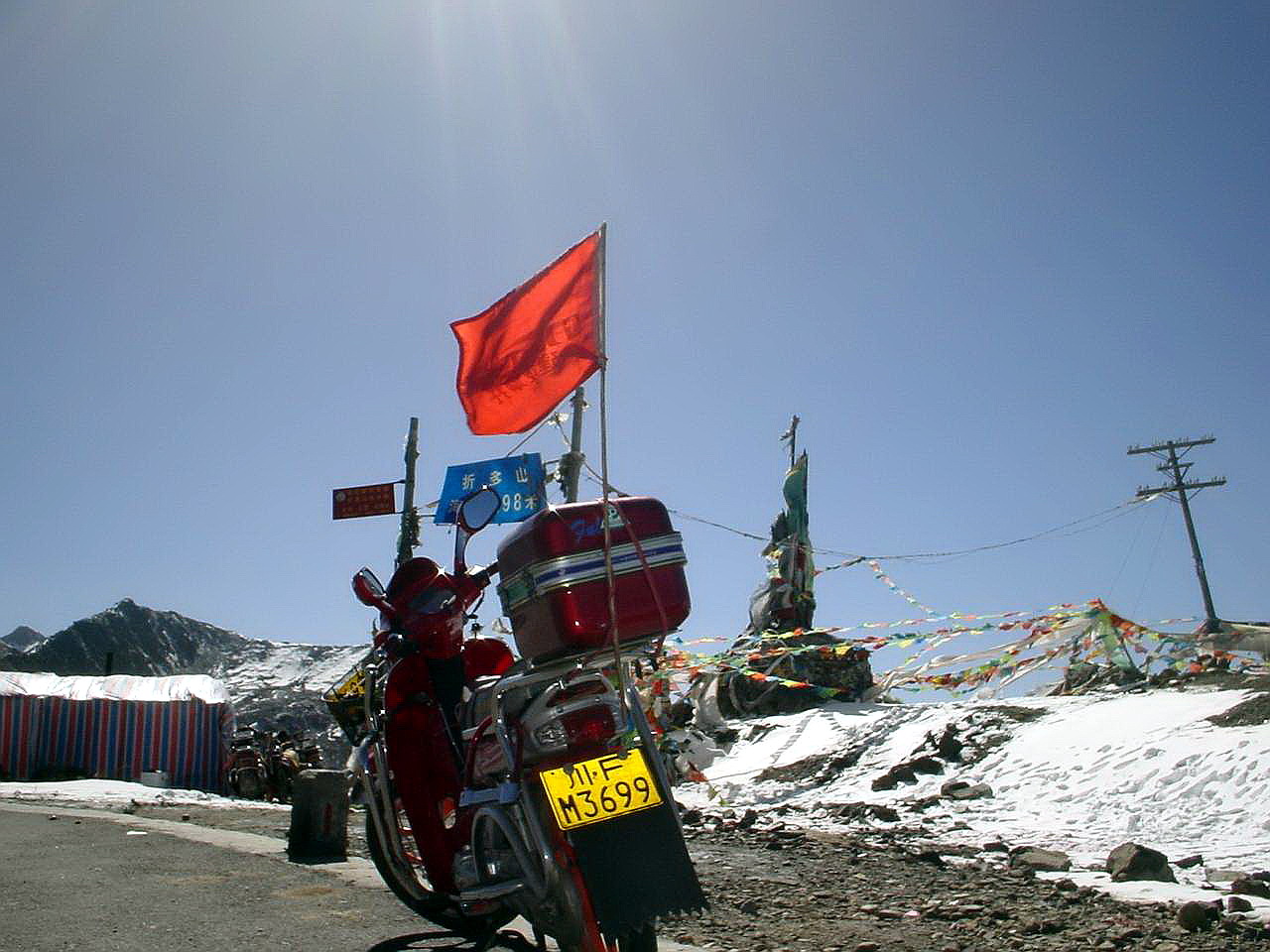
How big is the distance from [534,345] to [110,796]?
12.9 metres

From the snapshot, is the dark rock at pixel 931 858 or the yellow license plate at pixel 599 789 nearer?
the yellow license plate at pixel 599 789

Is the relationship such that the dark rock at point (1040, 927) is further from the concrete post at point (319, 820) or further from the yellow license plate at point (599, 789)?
the concrete post at point (319, 820)

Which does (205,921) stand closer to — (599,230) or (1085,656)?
(599,230)

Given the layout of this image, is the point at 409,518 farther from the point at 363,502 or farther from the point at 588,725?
the point at 588,725

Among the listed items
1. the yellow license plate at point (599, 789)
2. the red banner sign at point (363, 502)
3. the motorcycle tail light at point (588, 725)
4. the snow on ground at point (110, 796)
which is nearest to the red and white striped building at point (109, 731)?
the snow on ground at point (110, 796)

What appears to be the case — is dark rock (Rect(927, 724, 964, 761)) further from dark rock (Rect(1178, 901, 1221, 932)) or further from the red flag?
Result: the red flag

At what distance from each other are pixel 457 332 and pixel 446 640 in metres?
1.79

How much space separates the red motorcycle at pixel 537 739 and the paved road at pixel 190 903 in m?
0.40

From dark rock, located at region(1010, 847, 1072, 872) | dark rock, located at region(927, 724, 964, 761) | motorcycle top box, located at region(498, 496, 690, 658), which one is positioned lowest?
dark rock, located at region(1010, 847, 1072, 872)

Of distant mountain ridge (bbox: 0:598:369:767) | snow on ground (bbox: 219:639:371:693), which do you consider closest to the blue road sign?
distant mountain ridge (bbox: 0:598:369:767)

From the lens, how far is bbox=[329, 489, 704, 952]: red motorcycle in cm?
282

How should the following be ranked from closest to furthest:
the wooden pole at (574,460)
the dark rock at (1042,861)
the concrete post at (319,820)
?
the dark rock at (1042,861) < the concrete post at (319,820) < the wooden pole at (574,460)

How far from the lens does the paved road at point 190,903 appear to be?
3.70 metres

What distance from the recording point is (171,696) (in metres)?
23.5
